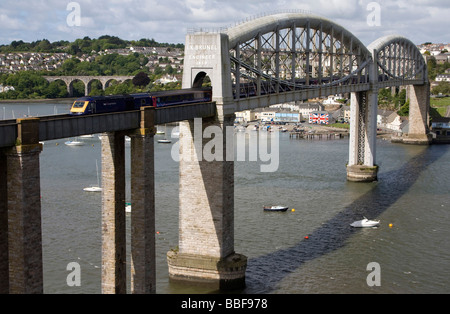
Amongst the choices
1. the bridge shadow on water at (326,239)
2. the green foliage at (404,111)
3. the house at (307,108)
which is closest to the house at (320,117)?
Result: the house at (307,108)

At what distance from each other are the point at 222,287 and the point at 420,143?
74.7 m

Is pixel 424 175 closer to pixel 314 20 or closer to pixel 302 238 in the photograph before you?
pixel 314 20

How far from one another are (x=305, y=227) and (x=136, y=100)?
65.8ft

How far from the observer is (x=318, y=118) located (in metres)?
136

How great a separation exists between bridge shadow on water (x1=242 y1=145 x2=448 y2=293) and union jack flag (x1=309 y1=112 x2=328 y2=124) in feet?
217

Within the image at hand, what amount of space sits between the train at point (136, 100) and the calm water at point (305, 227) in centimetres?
932

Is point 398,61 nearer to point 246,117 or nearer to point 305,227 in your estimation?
point 305,227

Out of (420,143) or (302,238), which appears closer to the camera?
(302,238)

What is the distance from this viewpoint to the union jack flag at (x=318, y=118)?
13525 centimetres

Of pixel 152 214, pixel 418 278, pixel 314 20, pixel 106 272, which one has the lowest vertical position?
pixel 418 278

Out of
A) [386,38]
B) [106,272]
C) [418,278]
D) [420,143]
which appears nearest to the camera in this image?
[106,272]

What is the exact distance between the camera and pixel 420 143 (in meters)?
100

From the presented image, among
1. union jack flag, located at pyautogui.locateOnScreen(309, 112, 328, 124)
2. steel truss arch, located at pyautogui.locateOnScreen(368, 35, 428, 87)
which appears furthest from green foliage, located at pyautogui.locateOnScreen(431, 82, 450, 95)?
steel truss arch, located at pyautogui.locateOnScreen(368, 35, 428, 87)

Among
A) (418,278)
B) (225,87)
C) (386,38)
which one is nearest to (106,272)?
(225,87)
